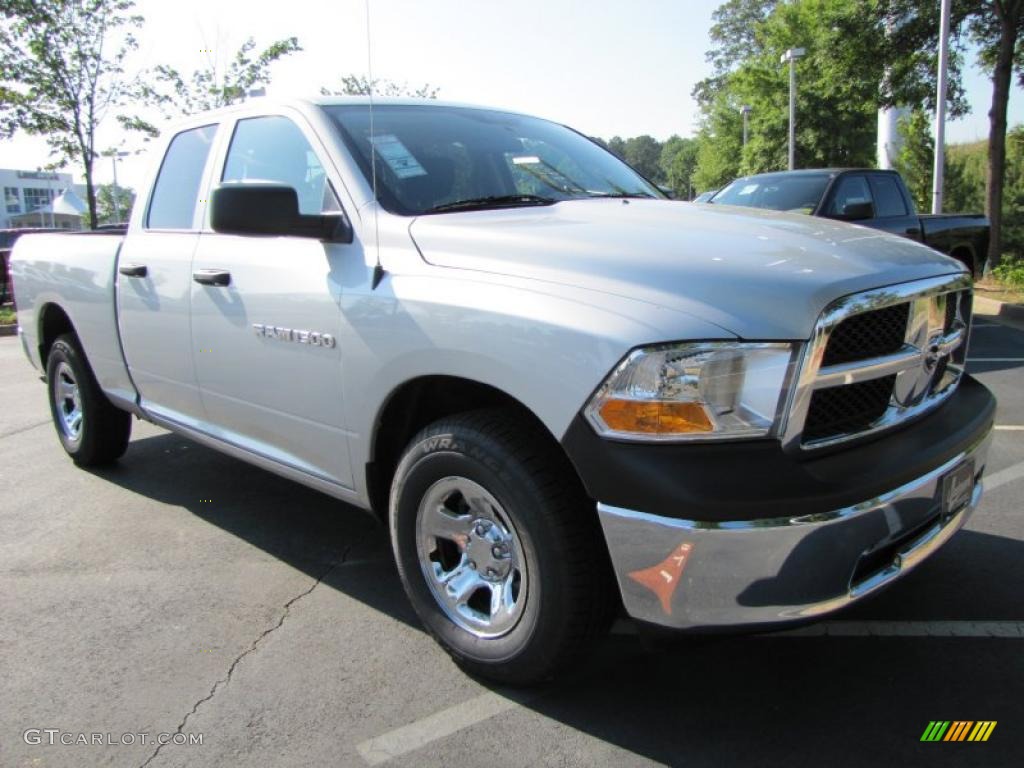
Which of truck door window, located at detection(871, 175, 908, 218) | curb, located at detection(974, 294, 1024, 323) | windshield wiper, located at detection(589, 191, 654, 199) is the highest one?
truck door window, located at detection(871, 175, 908, 218)

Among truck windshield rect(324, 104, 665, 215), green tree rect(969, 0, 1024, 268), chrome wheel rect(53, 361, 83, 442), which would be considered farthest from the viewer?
green tree rect(969, 0, 1024, 268)

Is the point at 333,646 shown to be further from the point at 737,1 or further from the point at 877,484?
the point at 737,1

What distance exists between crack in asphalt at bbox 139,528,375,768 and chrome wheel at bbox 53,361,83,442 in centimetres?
220

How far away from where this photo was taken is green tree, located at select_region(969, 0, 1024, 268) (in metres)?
13.3

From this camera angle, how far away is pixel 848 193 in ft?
28.0

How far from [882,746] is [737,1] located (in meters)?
81.5

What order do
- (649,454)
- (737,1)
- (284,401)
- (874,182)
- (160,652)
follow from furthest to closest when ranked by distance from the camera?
(737,1), (874,182), (284,401), (160,652), (649,454)

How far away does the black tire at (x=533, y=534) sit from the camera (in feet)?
7.53

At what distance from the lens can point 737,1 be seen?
7356cm

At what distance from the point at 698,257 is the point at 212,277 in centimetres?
207

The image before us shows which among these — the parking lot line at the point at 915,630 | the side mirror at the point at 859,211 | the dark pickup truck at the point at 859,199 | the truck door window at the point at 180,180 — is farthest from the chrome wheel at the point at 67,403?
the dark pickup truck at the point at 859,199

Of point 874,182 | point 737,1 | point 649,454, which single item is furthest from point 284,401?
point 737,1

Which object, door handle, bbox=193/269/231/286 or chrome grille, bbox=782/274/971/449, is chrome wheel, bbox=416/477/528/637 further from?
door handle, bbox=193/269/231/286

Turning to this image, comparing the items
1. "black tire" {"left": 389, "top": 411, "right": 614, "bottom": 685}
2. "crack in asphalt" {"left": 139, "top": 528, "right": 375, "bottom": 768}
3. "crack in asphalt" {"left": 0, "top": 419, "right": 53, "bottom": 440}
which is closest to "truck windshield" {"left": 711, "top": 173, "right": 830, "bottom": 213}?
"crack in asphalt" {"left": 139, "top": 528, "right": 375, "bottom": 768}
